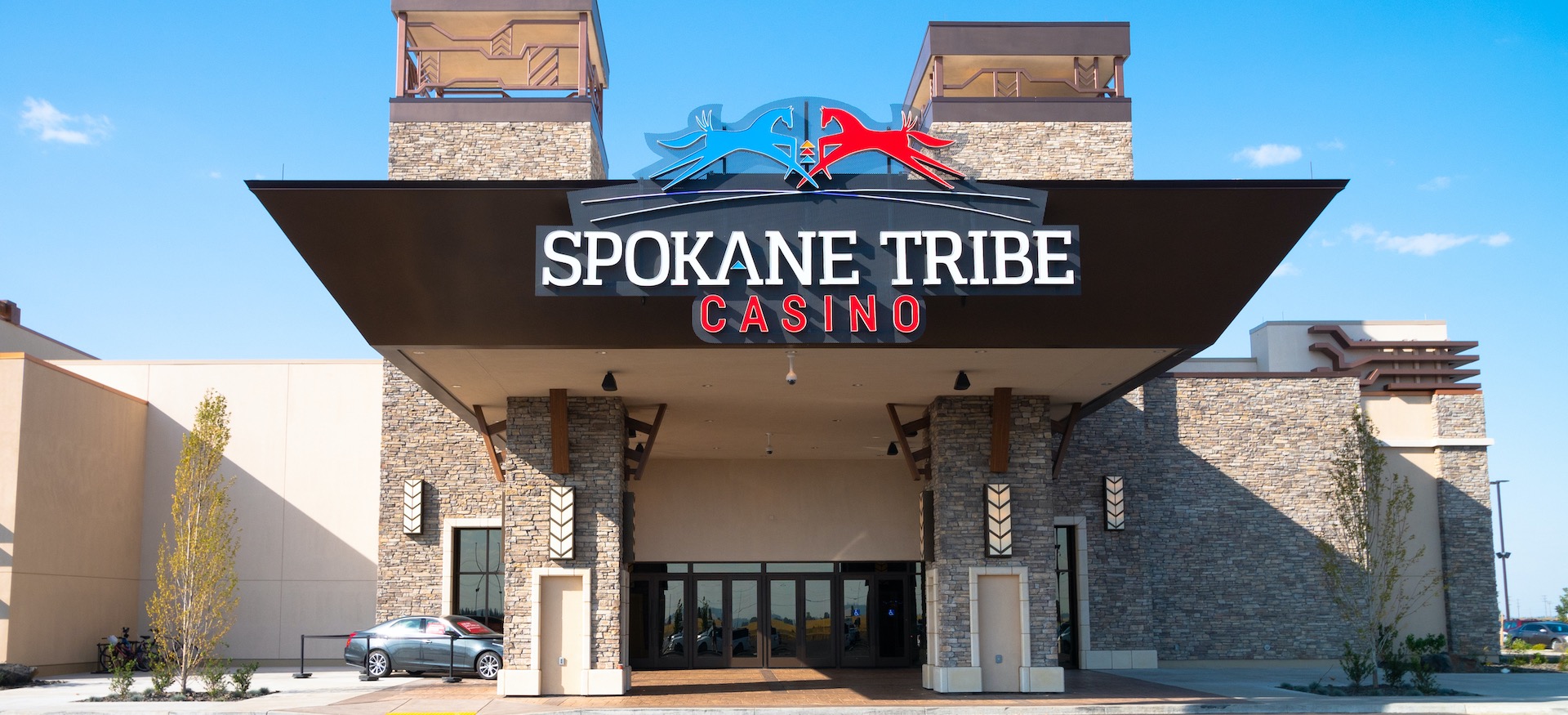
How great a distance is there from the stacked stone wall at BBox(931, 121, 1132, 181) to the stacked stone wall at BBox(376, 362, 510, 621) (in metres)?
12.5

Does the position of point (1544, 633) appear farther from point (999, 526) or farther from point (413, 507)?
point (413, 507)

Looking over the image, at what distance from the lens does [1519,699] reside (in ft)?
61.1

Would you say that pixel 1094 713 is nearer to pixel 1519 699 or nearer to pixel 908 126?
pixel 1519 699

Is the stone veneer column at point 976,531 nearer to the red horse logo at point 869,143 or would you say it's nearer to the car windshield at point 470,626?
the red horse logo at point 869,143

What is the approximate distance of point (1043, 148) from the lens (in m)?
27.8

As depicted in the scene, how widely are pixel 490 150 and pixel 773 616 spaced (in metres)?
11.7

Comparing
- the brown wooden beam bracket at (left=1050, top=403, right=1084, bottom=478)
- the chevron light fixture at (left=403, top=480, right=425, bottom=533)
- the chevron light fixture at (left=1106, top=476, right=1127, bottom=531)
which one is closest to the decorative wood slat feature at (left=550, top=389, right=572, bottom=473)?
the brown wooden beam bracket at (left=1050, top=403, right=1084, bottom=478)

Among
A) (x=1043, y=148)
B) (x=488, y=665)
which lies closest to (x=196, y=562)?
(x=488, y=665)

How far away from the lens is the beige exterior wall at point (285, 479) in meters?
31.2

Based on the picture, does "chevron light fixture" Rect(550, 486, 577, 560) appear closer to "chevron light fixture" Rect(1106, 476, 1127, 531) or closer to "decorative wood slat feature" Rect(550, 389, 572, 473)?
"decorative wood slat feature" Rect(550, 389, 572, 473)

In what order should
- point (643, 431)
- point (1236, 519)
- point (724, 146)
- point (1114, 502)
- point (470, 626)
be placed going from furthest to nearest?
point (1236, 519) < point (1114, 502) < point (470, 626) < point (643, 431) < point (724, 146)

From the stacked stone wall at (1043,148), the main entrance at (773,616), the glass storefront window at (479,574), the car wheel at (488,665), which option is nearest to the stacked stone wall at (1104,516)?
the main entrance at (773,616)

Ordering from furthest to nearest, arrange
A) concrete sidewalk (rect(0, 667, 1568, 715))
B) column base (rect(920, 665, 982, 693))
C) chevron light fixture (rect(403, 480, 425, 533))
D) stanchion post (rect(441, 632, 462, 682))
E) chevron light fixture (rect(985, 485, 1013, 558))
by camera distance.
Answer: chevron light fixture (rect(403, 480, 425, 533)) < stanchion post (rect(441, 632, 462, 682)) < chevron light fixture (rect(985, 485, 1013, 558)) < column base (rect(920, 665, 982, 693)) < concrete sidewalk (rect(0, 667, 1568, 715))

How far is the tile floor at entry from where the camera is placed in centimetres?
1797
